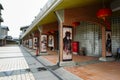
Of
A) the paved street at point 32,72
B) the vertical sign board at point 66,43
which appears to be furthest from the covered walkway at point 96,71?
the vertical sign board at point 66,43

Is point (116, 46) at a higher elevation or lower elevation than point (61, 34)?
lower

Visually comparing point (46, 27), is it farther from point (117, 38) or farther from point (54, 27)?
point (117, 38)

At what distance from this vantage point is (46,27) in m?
15.7

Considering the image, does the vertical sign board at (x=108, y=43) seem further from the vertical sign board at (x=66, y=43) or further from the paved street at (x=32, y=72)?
the paved street at (x=32, y=72)

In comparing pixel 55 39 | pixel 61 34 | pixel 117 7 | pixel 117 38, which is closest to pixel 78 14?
pixel 61 34

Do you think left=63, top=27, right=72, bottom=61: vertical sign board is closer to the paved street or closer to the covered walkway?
the covered walkway

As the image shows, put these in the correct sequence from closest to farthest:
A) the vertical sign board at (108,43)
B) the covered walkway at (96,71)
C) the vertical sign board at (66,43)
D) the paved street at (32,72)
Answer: the covered walkway at (96,71)
the paved street at (32,72)
the vertical sign board at (66,43)
the vertical sign board at (108,43)

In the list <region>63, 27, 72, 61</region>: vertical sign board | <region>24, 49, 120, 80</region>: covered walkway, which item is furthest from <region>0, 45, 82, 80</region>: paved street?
<region>63, 27, 72, 61</region>: vertical sign board

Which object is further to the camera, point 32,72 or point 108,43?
point 108,43

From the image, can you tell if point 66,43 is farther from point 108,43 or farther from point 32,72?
point 108,43

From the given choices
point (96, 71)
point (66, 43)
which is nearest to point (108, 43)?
point (66, 43)

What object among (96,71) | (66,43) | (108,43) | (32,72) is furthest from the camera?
(108,43)

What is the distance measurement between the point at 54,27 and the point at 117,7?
22.6 ft

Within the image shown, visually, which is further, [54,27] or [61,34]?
[54,27]
